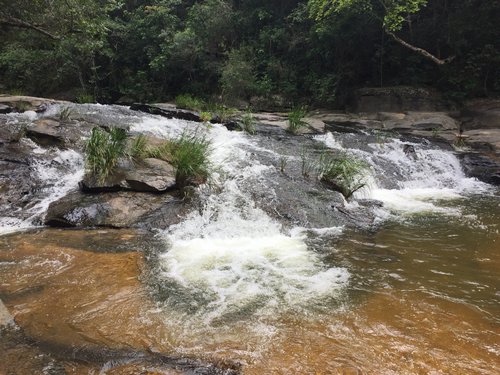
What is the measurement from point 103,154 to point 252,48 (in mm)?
14017

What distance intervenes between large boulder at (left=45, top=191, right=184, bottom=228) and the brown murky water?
0.75 m

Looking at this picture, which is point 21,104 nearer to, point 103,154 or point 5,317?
point 103,154

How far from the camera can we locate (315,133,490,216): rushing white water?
7438 mm

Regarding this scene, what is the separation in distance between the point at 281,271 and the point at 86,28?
29.3 ft

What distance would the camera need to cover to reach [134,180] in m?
6.43

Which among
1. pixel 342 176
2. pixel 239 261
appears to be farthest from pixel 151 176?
pixel 342 176

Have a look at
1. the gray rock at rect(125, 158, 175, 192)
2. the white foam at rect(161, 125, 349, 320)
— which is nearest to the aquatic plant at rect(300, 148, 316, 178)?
the white foam at rect(161, 125, 349, 320)

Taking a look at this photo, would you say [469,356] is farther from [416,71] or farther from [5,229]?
[416,71]

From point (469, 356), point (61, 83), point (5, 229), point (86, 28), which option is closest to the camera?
point (469, 356)

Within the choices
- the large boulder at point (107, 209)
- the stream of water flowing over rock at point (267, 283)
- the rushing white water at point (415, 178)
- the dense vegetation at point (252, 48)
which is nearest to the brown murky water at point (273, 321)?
the stream of water flowing over rock at point (267, 283)

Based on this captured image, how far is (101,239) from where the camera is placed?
17.0ft

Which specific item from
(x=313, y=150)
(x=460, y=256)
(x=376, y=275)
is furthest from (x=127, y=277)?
(x=313, y=150)

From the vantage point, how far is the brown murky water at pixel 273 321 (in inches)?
110

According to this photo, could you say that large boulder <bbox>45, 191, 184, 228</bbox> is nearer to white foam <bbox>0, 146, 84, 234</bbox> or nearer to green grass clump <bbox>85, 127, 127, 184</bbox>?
white foam <bbox>0, 146, 84, 234</bbox>
